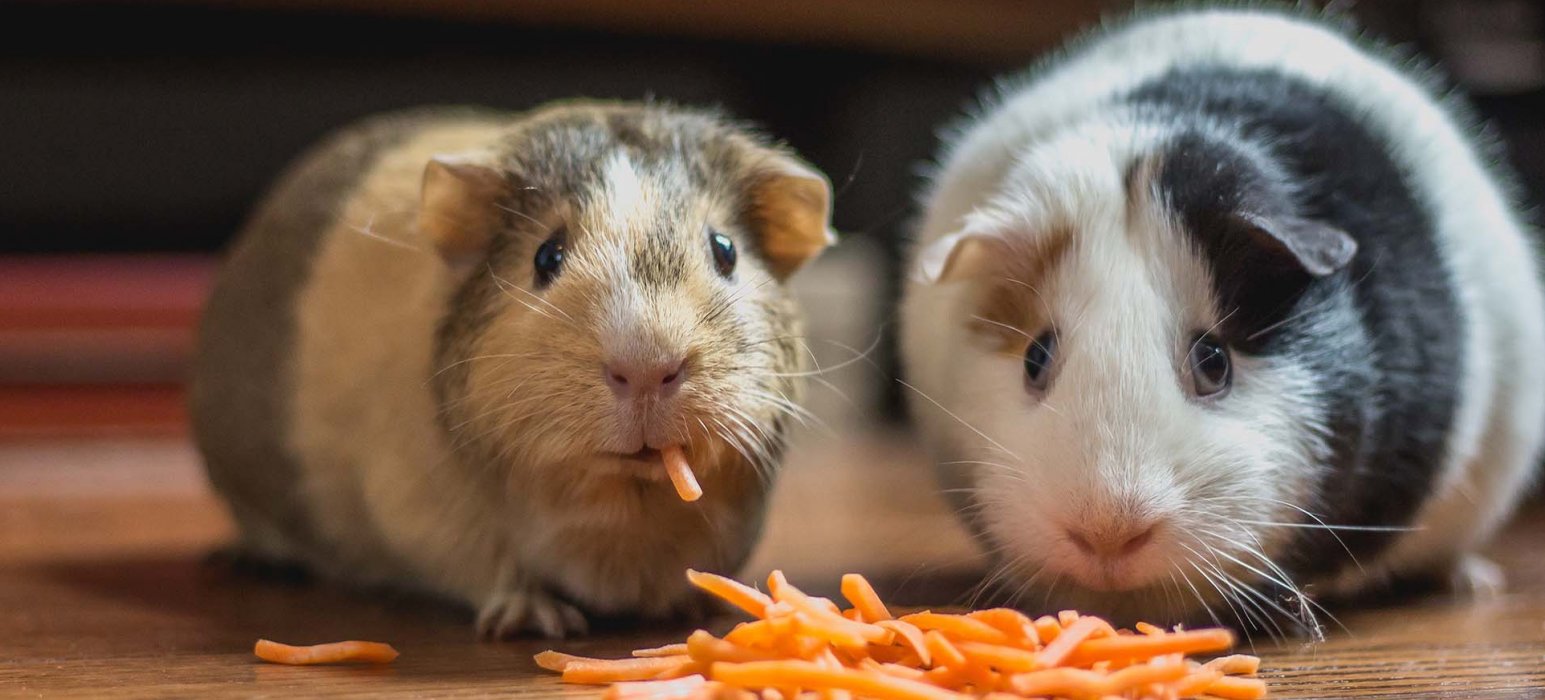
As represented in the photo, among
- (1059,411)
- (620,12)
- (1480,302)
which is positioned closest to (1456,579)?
(1480,302)

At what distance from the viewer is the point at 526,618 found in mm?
2229

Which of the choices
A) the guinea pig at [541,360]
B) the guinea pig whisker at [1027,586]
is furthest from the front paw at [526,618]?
the guinea pig whisker at [1027,586]

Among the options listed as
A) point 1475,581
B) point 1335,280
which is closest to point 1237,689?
point 1335,280

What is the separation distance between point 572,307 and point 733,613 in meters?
0.69

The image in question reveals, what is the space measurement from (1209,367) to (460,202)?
3.86 feet

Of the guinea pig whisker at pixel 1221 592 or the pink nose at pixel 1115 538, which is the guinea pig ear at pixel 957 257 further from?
the guinea pig whisker at pixel 1221 592

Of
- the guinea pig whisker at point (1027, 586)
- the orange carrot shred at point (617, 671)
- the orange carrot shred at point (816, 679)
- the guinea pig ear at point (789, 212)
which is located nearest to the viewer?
the orange carrot shred at point (816, 679)

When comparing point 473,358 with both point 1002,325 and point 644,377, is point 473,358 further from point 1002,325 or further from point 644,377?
point 1002,325

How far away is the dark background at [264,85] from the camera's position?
5188 millimetres

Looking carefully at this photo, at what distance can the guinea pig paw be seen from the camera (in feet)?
8.99

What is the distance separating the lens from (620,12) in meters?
5.14

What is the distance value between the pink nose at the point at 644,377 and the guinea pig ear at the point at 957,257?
0.49 metres

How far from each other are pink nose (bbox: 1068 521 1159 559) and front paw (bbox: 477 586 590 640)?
799 millimetres

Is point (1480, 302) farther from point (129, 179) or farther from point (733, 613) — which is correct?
point (129, 179)
